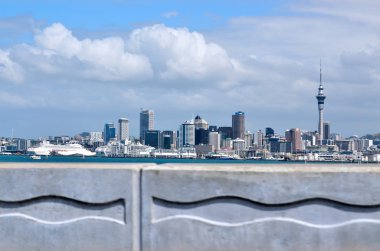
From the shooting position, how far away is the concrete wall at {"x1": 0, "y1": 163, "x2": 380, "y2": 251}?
7402 millimetres

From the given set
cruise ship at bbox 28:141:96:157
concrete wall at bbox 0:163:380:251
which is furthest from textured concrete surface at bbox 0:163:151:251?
cruise ship at bbox 28:141:96:157

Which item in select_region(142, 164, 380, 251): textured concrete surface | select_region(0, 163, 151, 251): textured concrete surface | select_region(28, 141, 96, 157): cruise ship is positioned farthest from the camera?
select_region(28, 141, 96, 157): cruise ship

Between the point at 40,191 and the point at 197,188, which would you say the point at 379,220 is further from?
the point at 40,191

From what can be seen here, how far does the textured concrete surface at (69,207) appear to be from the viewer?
24.8 ft

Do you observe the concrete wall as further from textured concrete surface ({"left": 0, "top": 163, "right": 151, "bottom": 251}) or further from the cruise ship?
the cruise ship

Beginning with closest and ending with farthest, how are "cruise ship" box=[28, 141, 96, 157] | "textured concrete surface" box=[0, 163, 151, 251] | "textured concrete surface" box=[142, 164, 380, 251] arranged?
"textured concrete surface" box=[142, 164, 380, 251]
"textured concrete surface" box=[0, 163, 151, 251]
"cruise ship" box=[28, 141, 96, 157]

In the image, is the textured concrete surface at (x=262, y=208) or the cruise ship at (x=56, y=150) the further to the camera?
the cruise ship at (x=56, y=150)

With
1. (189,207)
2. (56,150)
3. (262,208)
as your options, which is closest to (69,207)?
(189,207)

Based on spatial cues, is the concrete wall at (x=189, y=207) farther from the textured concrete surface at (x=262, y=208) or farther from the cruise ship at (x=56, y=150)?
the cruise ship at (x=56, y=150)

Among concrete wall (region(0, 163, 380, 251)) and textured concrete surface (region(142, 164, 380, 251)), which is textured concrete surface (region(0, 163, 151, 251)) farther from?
textured concrete surface (region(142, 164, 380, 251))

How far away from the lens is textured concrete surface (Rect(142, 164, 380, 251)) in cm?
739

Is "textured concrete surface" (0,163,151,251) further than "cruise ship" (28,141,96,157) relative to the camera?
No

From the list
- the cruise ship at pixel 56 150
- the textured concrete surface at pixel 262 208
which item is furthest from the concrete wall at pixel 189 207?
the cruise ship at pixel 56 150

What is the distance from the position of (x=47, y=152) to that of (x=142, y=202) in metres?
185
